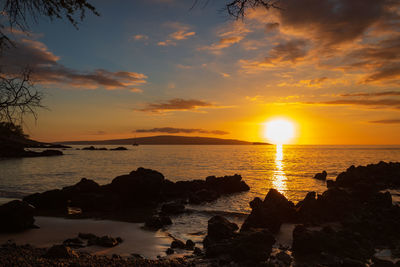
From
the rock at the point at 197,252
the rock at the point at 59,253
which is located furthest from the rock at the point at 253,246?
the rock at the point at 59,253

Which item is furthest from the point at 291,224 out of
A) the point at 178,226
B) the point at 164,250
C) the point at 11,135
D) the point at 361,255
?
the point at 11,135

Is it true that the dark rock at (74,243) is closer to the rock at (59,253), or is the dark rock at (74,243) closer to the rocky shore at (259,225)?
the rocky shore at (259,225)

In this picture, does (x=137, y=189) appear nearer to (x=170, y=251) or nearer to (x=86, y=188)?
(x=86, y=188)

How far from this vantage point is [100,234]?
50.5 ft

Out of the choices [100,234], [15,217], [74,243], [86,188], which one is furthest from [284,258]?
[86,188]

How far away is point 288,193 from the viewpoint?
35.7m

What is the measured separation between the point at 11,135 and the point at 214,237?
34.8 ft

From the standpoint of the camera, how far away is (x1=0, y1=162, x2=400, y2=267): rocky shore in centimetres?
1101

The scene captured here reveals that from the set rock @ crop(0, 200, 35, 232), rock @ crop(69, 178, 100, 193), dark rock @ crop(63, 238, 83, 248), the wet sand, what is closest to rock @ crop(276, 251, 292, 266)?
the wet sand

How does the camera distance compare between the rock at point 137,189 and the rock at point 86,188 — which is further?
the rock at point 137,189

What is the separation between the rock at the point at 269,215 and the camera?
654 inches

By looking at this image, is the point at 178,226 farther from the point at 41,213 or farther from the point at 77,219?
the point at 41,213

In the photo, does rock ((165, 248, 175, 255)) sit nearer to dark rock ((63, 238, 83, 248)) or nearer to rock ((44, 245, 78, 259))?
rock ((44, 245, 78, 259))

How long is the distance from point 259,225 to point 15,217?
14652 mm
